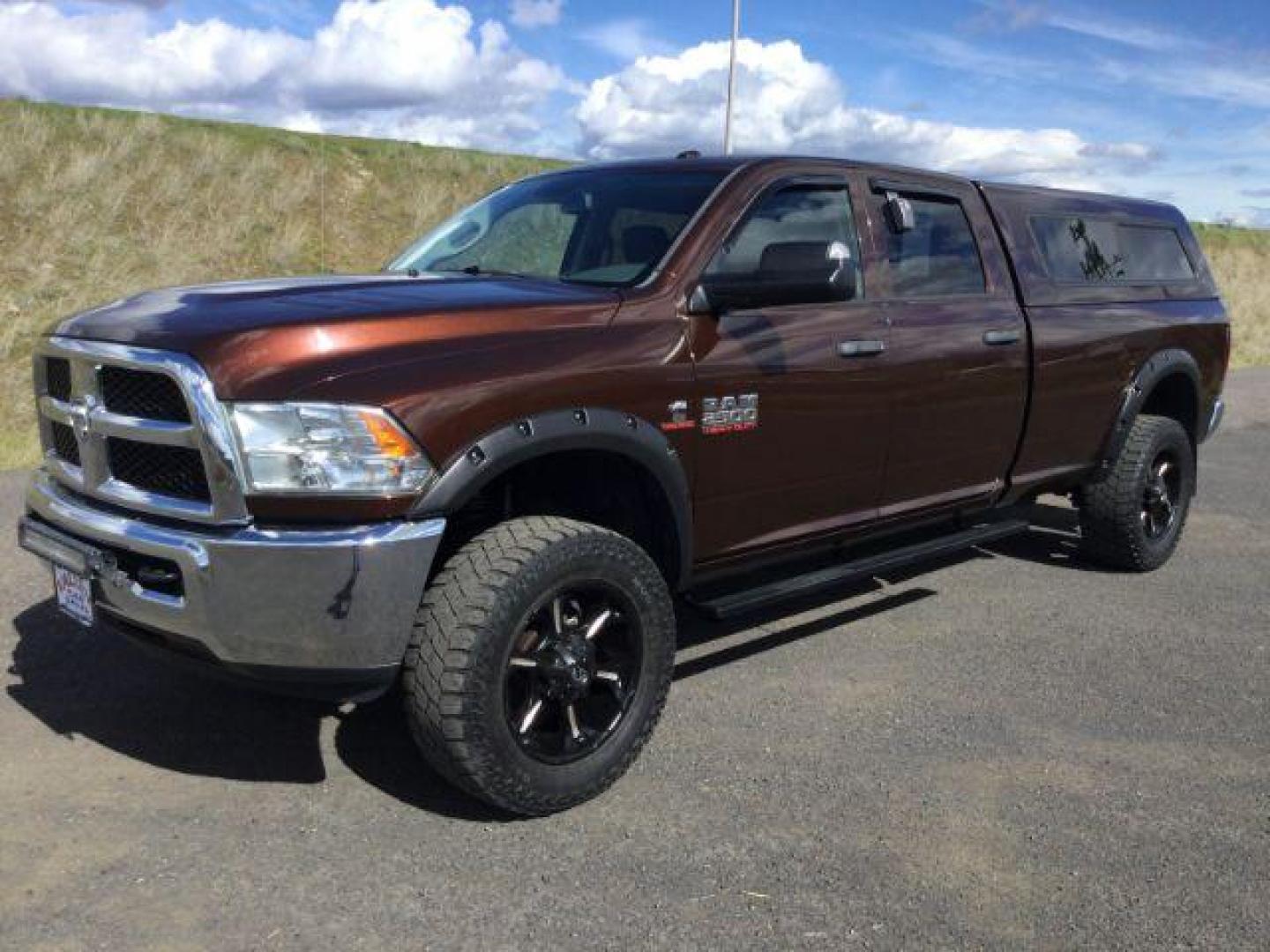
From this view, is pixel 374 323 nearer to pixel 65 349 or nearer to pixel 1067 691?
pixel 65 349

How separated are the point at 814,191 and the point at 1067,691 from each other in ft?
7.04

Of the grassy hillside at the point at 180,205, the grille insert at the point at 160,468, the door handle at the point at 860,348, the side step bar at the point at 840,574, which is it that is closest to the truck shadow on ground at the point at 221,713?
the side step bar at the point at 840,574

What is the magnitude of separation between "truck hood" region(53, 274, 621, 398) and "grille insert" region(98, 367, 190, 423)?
9 centimetres

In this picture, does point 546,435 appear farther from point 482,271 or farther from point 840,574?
point 840,574

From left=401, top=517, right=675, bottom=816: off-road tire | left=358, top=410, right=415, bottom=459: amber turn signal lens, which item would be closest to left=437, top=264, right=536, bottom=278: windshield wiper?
left=401, top=517, right=675, bottom=816: off-road tire

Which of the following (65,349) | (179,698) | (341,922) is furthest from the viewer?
(179,698)

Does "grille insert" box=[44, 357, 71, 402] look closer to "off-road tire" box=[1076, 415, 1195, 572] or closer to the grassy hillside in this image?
"off-road tire" box=[1076, 415, 1195, 572]

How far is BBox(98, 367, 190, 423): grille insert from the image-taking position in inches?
118

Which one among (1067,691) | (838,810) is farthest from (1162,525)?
(838,810)

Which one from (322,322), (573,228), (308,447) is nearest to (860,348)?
(573,228)

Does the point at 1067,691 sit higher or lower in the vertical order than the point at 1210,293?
lower

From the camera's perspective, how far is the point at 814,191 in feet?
14.2

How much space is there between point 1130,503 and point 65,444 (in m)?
4.91

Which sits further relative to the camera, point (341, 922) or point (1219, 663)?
point (1219, 663)
